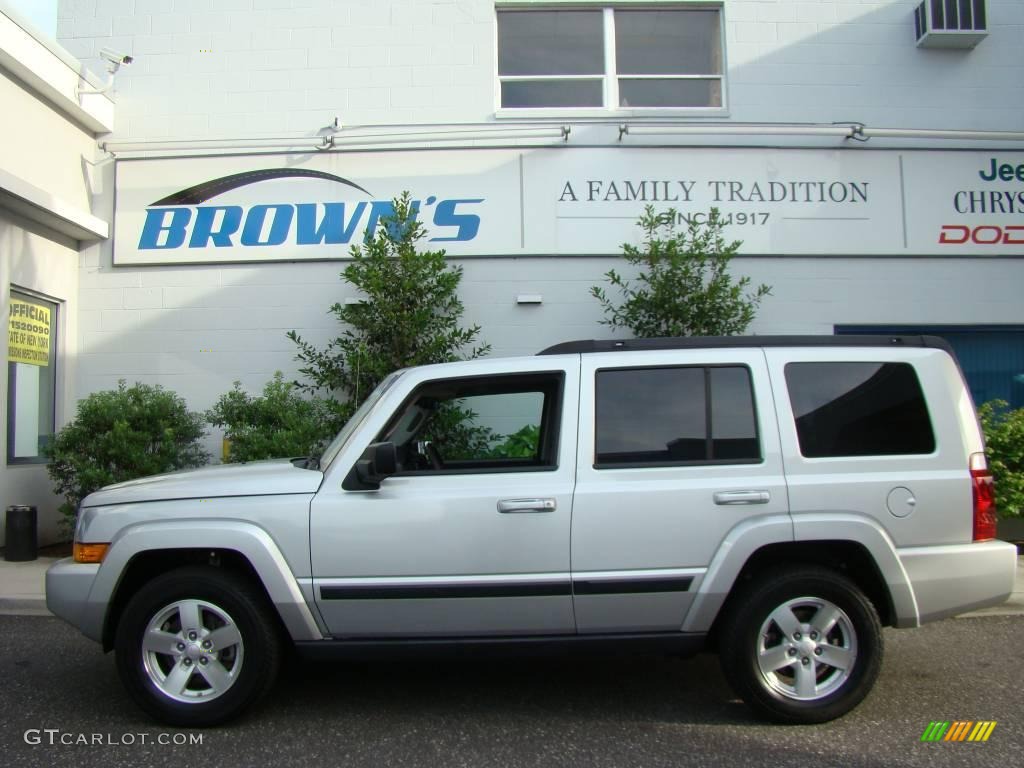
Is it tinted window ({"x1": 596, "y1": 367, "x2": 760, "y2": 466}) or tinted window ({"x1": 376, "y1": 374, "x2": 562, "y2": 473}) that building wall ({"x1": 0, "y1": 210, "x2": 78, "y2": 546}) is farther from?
tinted window ({"x1": 596, "y1": 367, "x2": 760, "y2": 466})

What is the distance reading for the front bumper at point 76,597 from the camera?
12.7 feet

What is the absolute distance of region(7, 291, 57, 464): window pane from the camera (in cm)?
841

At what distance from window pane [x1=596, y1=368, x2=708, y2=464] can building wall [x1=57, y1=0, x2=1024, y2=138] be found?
6.22 m

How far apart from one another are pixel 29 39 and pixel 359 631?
7.59 meters

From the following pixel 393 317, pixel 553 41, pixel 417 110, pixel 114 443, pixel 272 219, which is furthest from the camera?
pixel 553 41

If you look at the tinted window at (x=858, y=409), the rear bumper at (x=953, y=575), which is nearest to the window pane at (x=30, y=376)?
the tinted window at (x=858, y=409)

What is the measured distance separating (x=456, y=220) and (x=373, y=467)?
578cm

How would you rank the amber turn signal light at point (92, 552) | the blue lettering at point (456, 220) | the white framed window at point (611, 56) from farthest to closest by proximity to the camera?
1. the white framed window at point (611, 56)
2. the blue lettering at point (456, 220)
3. the amber turn signal light at point (92, 552)

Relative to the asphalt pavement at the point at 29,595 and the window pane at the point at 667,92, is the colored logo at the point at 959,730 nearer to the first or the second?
the asphalt pavement at the point at 29,595

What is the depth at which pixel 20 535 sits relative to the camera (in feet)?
25.4

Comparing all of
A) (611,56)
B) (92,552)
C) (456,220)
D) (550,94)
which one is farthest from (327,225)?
(92,552)

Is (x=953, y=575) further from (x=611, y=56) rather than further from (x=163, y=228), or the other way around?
(x=163, y=228)

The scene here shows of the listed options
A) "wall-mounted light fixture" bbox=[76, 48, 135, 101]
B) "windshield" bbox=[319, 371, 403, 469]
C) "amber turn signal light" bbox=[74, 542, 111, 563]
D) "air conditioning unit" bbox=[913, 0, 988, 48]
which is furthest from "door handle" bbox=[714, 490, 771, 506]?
"wall-mounted light fixture" bbox=[76, 48, 135, 101]

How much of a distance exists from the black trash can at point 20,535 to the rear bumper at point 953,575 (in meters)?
7.53
